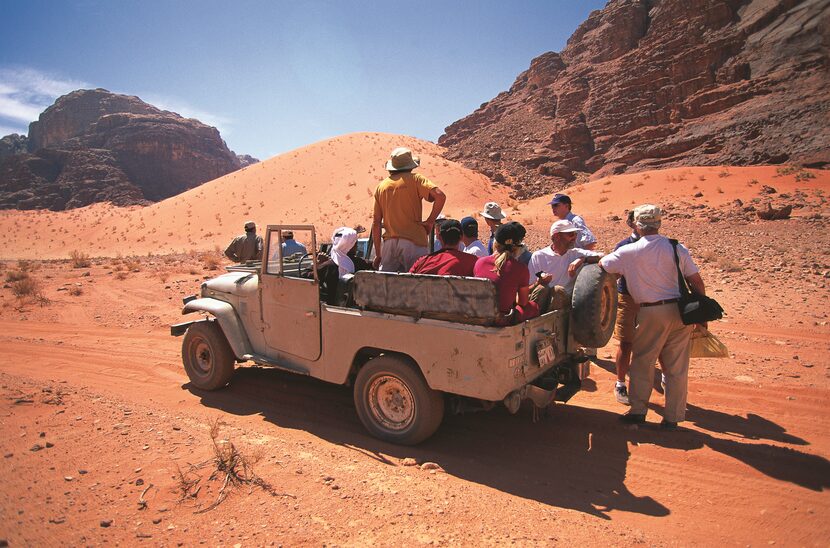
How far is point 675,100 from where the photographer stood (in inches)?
2010

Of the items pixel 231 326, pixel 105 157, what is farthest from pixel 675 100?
pixel 105 157

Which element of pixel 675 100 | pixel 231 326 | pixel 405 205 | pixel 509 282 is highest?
pixel 675 100

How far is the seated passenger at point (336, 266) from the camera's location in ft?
15.8

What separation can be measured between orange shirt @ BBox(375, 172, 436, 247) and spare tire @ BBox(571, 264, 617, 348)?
167 cm

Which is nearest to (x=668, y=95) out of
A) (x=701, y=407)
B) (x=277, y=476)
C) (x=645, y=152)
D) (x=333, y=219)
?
(x=645, y=152)

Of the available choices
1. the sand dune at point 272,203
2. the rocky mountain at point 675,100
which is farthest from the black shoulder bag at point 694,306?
the rocky mountain at point 675,100

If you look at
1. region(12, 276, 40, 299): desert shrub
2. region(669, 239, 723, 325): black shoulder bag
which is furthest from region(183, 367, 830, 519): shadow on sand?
region(12, 276, 40, 299): desert shrub

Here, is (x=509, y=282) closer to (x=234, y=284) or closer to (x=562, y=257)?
(x=562, y=257)

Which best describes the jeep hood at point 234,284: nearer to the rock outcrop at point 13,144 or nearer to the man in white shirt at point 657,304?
the man in white shirt at point 657,304

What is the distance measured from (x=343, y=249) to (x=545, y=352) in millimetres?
2303

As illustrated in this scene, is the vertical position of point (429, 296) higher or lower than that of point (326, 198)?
Result: lower

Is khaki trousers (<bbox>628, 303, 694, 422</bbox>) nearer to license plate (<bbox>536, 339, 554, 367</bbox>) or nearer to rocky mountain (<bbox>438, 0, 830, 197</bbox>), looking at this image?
license plate (<bbox>536, 339, 554, 367</bbox>)

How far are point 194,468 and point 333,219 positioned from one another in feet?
103

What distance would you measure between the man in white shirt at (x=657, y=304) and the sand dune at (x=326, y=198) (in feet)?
46.8
